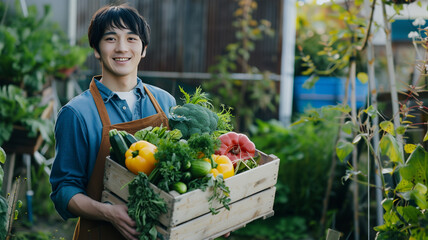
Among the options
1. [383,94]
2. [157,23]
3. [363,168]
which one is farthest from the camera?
[157,23]

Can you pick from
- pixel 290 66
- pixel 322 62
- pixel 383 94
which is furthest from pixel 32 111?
pixel 322 62

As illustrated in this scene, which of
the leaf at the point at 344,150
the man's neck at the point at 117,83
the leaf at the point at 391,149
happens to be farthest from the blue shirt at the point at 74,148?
the leaf at the point at 391,149

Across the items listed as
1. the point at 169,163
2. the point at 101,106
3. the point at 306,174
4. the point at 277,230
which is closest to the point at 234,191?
the point at 169,163

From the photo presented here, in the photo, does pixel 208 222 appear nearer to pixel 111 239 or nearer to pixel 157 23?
pixel 111 239

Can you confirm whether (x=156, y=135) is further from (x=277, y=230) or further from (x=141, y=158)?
(x=277, y=230)

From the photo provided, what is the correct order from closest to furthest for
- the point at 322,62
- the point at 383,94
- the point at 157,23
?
the point at 383,94 → the point at 157,23 → the point at 322,62

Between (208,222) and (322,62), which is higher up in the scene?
(322,62)

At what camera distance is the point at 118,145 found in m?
2.09

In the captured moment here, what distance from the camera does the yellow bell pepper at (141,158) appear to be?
200 centimetres

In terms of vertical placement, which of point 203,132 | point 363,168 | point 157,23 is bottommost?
point 363,168

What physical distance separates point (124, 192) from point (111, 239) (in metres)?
0.36

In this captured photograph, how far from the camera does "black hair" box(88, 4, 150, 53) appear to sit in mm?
2334

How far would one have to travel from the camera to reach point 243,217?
7.45 feet

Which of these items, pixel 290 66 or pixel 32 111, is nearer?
pixel 32 111
